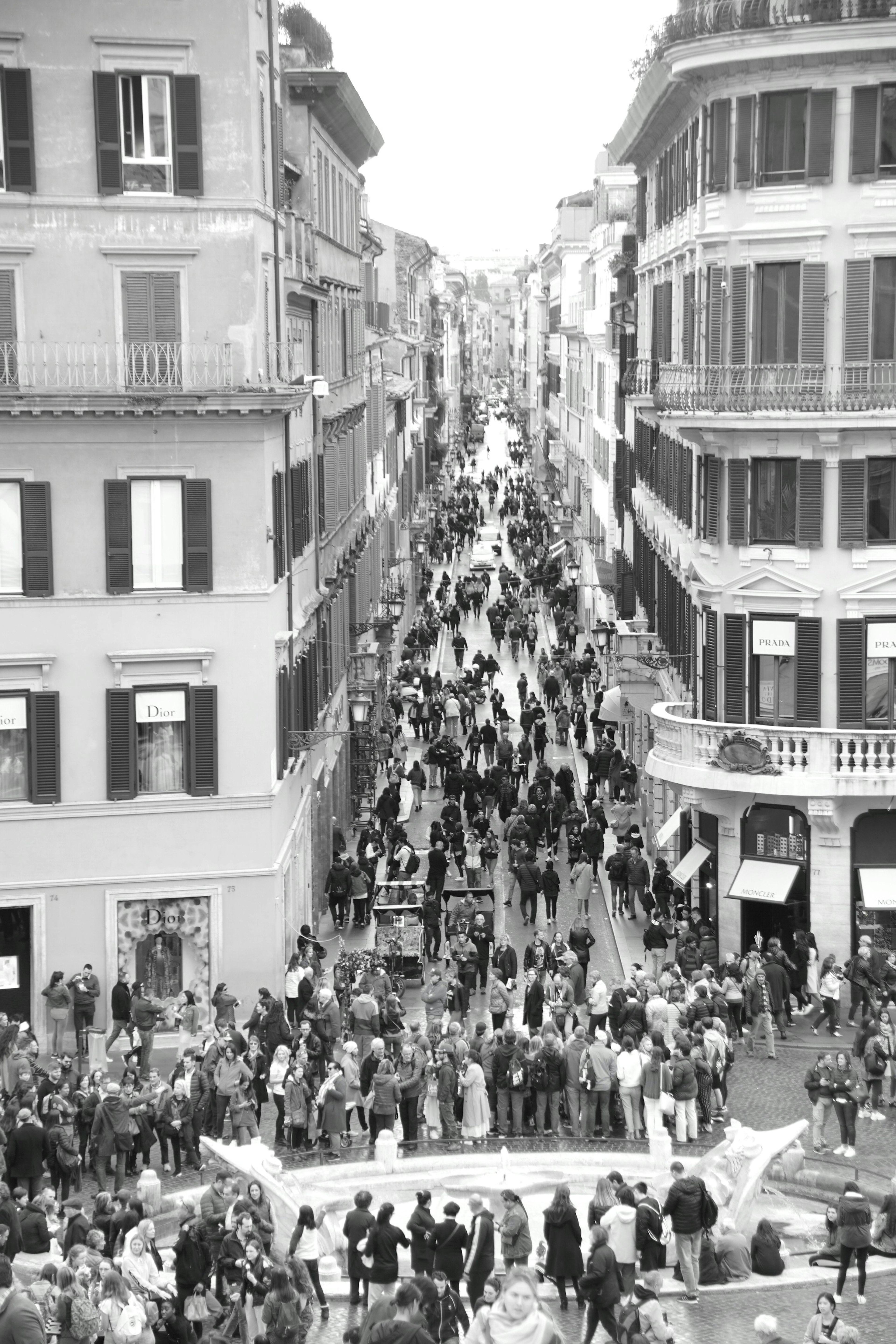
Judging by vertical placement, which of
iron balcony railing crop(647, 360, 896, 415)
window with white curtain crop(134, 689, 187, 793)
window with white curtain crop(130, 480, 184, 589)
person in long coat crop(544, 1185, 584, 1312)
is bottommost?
person in long coat crop(544, 1185, 584, 1312)

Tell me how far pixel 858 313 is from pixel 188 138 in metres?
11.6

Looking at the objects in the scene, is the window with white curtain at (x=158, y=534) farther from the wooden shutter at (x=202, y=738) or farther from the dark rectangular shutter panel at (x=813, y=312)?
the dark rectangular shutter panel at (x=813, y=312)

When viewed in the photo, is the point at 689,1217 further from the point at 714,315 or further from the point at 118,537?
the point at 714,315

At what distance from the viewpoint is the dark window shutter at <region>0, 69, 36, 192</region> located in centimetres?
3409

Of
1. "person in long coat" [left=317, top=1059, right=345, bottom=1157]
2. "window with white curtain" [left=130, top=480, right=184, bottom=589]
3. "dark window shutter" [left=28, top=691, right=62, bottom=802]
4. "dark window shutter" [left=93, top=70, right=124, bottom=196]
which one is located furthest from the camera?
"window with white curtain" [left=130, top=480, right=184, bottom=589]

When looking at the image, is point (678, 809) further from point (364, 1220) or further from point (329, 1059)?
point (364, 1220)

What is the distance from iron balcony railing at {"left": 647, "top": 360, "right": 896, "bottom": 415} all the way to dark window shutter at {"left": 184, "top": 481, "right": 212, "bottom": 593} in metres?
9.21

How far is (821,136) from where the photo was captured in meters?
36.8

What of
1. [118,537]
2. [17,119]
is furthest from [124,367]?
[17,119]

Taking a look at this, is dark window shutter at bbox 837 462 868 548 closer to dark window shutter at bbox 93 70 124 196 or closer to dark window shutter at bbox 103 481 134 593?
dark window shutter at bbox 103 481 134 593

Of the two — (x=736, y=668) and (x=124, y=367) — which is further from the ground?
(x=124, y=367)

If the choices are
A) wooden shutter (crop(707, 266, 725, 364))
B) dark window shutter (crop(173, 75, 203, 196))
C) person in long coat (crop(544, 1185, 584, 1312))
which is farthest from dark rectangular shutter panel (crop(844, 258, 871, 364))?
person in long coat (crop(544, 1185, 584, 1312))

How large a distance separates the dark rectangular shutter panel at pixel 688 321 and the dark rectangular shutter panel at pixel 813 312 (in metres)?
3.26

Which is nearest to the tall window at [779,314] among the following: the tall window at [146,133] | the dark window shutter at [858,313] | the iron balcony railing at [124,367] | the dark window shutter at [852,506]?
the dark window shutter at [858,313]
